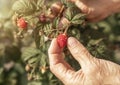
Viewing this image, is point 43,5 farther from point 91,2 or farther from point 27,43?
point 27,43

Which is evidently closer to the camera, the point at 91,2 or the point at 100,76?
the point at 100,76

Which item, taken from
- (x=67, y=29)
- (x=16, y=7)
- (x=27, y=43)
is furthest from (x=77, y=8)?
(x=27, y=43)

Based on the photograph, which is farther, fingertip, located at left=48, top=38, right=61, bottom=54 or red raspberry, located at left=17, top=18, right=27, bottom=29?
red raspberry, located at left=17, top=18, right=27, bottom=29

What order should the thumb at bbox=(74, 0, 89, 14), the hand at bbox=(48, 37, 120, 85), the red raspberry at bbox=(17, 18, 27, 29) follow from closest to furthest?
the hand at bbox=(48, 37, 120, 85), the red raspberry at bbox=(17, 18, 27, 29), the thumb at bbox=(74, 0, 89, 14)

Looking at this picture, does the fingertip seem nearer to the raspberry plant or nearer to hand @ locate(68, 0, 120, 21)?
the raspberry plant

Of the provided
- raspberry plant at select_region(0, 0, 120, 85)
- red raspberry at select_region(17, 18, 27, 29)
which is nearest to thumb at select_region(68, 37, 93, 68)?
raspberry plant at select_region(0, 0, 120, 85)

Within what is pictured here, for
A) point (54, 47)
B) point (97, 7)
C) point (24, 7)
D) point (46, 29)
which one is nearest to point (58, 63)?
point (54, 47)

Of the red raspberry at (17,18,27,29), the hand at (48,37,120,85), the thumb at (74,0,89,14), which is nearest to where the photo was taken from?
the hand at (48,37,120,85)

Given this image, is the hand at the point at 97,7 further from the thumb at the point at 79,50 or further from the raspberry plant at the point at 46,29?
the thumb at the point at 79,50
